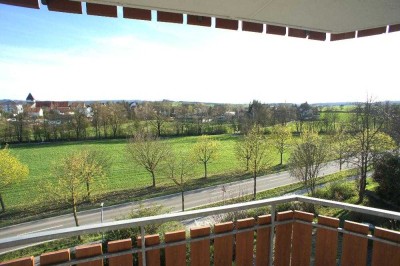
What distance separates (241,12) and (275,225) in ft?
7.36

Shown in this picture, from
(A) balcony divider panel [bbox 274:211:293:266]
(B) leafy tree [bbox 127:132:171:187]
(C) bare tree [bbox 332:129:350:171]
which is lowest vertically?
(B) leafy tree [bbox 127:132:171:187]

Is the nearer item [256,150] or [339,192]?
[339,192]

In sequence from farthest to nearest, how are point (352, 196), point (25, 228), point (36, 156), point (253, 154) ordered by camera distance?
point (36, 156) < point (253, 154) < point (25, 228) < point (352, 196)

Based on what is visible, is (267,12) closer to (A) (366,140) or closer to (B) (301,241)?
(B) (301,241)

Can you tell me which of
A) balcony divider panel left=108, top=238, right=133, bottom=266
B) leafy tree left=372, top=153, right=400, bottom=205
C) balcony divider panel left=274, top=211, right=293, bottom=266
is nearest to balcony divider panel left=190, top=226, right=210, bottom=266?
balcony divider panel left=108, top=238, right=133, bottom=266

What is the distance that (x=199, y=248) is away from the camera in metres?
2.76

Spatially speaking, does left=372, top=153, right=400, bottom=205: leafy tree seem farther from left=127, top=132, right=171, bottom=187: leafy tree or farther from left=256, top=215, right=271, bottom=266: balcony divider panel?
left=127, top=132, right=171, bottom=187: leafy tree

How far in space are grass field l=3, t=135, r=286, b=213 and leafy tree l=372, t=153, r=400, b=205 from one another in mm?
17640

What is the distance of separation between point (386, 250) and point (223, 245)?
5.01ft

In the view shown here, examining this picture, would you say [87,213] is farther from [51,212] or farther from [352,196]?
[352,196]

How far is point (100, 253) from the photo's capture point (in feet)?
7.76

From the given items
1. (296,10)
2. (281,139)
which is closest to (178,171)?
(281,139)

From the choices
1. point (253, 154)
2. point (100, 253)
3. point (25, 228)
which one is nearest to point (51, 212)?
point (25, 228)

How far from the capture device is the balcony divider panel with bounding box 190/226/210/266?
2.73 metres
